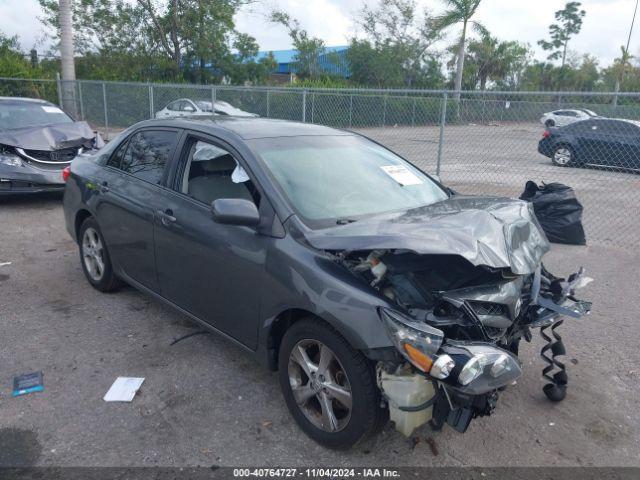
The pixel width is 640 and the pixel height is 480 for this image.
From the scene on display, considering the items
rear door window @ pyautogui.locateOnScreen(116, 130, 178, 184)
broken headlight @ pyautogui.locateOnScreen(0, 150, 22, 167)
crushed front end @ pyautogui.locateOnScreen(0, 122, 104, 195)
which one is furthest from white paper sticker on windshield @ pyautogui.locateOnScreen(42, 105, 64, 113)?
rear door window @ pyautogui.locateOnScreen(116, 130, 178, 184)

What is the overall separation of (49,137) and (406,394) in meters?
7.74

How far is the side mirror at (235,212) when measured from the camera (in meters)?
3.02

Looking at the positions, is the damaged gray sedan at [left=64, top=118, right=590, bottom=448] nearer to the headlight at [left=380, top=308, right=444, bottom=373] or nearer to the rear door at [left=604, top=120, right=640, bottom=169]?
the headlight at [left=380, top=308, right=444, bottom=373]

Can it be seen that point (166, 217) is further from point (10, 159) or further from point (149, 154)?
point (10, 159)

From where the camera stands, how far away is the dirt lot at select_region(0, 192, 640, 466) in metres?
2.87

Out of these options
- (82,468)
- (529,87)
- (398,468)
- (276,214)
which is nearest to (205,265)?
(276,214)

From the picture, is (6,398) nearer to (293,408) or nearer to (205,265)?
(205,265)

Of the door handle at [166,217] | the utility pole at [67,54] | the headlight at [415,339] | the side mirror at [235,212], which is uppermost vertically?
the utility pole at [67,54]

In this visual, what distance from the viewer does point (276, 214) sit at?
3111mm

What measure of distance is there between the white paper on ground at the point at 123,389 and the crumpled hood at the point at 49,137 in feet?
19.2

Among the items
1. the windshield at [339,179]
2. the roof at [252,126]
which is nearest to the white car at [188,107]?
the roof at [252,126]

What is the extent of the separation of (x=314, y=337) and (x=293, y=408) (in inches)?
20.9

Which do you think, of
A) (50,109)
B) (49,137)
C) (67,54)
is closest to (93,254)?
(49,137)

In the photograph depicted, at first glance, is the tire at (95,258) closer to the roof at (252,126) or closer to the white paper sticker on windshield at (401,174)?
the roof at (252,126)
